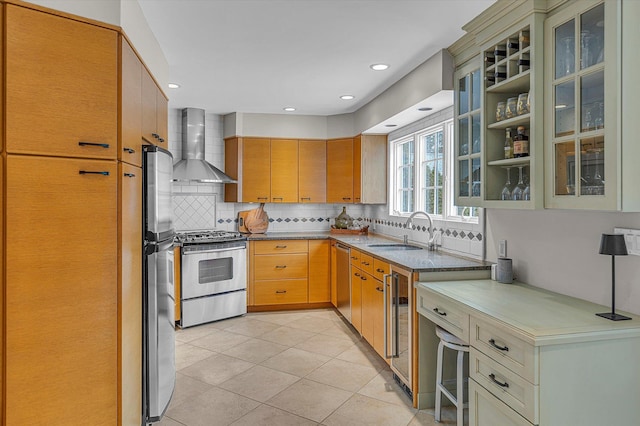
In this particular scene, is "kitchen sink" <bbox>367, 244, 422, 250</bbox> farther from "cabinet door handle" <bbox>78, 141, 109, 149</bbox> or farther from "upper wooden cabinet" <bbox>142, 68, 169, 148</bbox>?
"cabinet door handle" <bbox>78, 141, 109, 149</bbox>

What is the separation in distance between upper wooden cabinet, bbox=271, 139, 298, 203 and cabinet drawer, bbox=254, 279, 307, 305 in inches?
41.6

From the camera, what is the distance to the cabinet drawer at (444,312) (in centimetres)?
217

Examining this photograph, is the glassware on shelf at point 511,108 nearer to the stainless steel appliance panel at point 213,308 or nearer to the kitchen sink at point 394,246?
the kitchen sink at point 394,246

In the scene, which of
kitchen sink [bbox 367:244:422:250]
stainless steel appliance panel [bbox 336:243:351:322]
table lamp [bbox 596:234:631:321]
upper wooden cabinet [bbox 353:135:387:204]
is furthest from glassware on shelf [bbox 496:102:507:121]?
upper wooden cabinet [bbox 353:135:387:204]

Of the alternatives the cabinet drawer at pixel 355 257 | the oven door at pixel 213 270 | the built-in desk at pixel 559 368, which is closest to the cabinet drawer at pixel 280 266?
the oven door at pixel 213 270

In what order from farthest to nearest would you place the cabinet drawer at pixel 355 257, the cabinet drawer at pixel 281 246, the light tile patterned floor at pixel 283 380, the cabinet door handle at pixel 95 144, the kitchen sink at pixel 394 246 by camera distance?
the cabinet drawer at pixel 281 246
the kitchen sink at pixel 394 246
the cabinet drawer at pixel 355 257
the light tile patterned floor at pixel 283 380
the cabinet door handle at pixel 95 144

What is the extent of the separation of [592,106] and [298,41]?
1.90 meters

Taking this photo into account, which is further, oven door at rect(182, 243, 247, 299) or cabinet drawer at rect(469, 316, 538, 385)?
oven door at rect(182, 243, 247, 299)

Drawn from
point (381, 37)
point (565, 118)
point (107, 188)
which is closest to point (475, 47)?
point (381, 37)

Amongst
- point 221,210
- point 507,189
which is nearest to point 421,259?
point 507,189

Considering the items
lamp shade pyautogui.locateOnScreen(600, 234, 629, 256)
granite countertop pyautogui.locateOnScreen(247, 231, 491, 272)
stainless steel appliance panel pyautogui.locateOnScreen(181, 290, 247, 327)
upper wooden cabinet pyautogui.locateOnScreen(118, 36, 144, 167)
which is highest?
upper wooden cabinet pyautogui.locateOnScreen(118, 36, 144, 167)

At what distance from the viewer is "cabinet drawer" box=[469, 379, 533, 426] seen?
174 cm

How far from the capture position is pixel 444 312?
237 cm

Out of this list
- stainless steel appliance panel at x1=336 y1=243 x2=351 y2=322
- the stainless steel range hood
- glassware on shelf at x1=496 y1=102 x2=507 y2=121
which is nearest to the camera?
glassware on shelf at x1=496 y1=102 x2=507 y2=121
